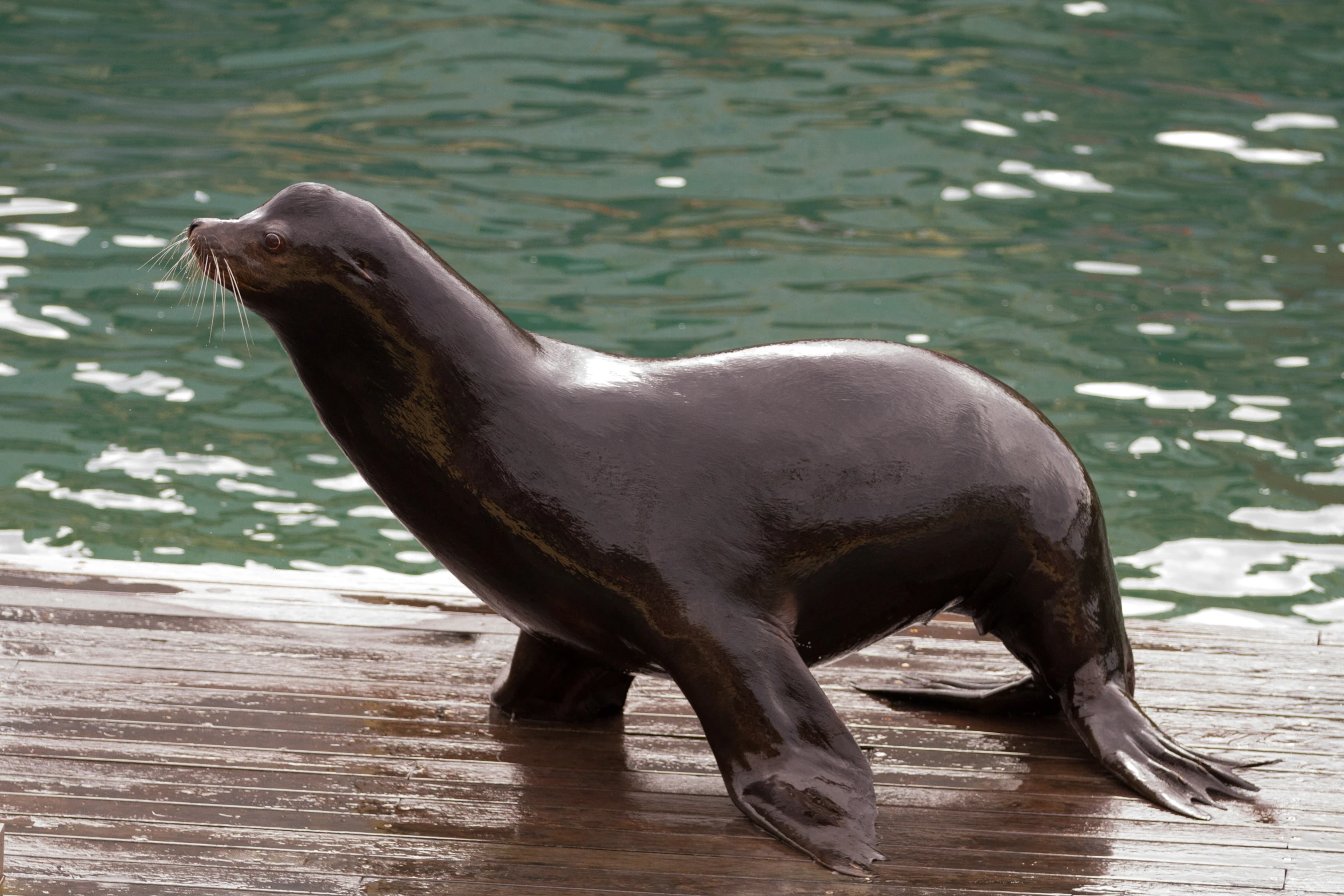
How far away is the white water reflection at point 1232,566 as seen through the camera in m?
7.00

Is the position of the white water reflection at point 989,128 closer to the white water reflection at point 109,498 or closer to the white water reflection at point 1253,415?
the white water reflection at point 1253,415

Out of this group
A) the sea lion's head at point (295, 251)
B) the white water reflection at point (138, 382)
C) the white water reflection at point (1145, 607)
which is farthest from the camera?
the white water reflection at point (138, 382)

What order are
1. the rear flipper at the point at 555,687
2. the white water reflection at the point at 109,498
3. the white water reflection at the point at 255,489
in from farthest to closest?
the white water reflection at the point at 255,489 → the white water reflection at the point at 109,498 → the rear flipper at the point at 555,687

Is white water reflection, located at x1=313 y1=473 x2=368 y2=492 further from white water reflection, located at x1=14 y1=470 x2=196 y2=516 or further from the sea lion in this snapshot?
the sea lion

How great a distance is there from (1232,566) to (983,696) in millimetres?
3083

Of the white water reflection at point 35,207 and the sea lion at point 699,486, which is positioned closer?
the sea lion at point 699,486

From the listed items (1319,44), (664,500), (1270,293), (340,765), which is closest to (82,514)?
(340,765)

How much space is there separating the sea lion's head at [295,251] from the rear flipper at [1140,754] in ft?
6.68

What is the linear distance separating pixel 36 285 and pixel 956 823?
6.99 metres

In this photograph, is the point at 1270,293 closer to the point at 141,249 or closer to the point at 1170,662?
the point at 1170,662

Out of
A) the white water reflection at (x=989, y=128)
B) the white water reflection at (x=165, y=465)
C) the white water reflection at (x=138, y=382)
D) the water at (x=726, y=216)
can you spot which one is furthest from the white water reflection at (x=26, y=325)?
the white water reflection at (x=989, y=128)

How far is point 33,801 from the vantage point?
3.72m

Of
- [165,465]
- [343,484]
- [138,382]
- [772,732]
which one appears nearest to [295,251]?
[772,732]

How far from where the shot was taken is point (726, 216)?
10.6 m
